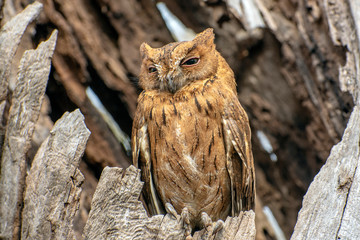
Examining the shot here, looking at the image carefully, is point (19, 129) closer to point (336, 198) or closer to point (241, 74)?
point (336, 198)

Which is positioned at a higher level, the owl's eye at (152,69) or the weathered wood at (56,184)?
the owl's eye at (152,69)

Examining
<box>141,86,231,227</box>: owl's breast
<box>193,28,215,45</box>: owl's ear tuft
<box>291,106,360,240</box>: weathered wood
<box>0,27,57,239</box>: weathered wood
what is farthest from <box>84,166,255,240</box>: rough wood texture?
<box>193,28,215,45</box>: owl's ear tuft

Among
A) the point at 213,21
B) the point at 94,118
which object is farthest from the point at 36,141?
the point at 213,21

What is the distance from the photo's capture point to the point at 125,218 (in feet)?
7.30

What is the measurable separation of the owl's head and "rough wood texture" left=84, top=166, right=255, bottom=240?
91cm

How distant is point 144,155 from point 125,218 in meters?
0.90

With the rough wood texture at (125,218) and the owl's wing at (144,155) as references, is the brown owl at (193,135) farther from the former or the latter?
A: the rough wood texture at (125,218)

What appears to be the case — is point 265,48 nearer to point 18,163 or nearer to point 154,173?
point 154,173

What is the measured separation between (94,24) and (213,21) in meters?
1.08

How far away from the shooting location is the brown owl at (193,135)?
2.94 metres

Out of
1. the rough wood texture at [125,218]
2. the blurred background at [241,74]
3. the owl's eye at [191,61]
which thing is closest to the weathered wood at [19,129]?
the rough wood texture at [125,218]

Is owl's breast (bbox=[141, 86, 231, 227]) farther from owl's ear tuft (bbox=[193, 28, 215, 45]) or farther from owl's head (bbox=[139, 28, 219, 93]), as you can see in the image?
owl's ear tuft (bbox=[193, 28, 215, 45])

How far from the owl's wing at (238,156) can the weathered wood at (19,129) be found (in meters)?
1.16

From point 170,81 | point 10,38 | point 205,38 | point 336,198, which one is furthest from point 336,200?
point 10,38
